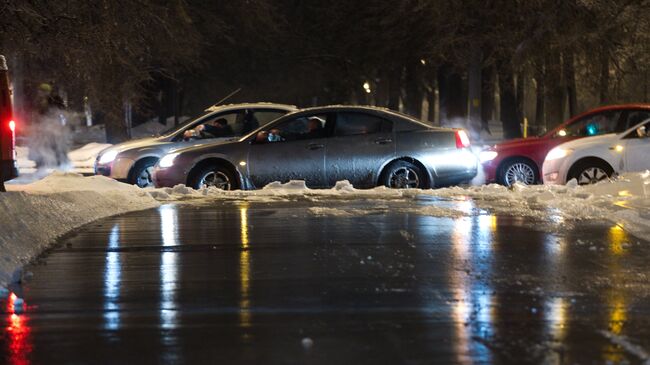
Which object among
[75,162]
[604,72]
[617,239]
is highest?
[604,72]

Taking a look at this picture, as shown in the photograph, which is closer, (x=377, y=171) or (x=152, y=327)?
(x=152, y=327)

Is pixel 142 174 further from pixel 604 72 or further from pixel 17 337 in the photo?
pixel 604 72

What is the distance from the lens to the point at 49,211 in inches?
450

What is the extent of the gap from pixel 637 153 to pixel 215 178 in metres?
6.96

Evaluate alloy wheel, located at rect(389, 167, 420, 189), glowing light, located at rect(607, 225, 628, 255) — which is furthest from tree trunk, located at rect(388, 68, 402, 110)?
glowing light, located at rect(607, 225, 628, 255)

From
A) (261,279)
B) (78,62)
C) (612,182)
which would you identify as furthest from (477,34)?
(261,279)

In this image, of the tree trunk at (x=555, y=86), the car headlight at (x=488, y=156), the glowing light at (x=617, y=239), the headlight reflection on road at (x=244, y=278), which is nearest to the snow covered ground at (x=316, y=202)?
the glowing light at (x=617, y=239)

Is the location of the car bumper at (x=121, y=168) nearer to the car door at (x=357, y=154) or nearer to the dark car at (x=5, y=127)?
the dark car at (x=5, y=127)

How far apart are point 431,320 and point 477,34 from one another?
23.5 meters

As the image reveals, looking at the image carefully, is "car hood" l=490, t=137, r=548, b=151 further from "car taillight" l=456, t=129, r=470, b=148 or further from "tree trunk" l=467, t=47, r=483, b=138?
"tree trunk" l=467, t=47, r=483, b=138

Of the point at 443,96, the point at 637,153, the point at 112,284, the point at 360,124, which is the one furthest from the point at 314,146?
the point at 443,96

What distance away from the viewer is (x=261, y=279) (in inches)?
327

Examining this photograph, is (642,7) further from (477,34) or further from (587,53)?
(477,34)

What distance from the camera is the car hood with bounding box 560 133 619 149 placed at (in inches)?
626
